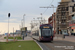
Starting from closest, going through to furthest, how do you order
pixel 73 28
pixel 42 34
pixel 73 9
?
pixel 42 34
pixel 73 28
pixel 73 9

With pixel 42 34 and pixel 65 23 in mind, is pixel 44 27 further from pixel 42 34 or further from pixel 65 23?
pixel 65 23

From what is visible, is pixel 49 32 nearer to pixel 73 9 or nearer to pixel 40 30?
pixel 40 30

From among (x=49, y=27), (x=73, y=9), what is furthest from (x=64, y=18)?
(x=49, y=27)

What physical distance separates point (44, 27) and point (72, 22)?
58.7 m

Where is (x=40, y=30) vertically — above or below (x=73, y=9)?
below

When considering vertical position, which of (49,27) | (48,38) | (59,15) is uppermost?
(59,15)

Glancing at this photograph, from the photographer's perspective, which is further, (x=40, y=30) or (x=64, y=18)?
(x=64, y=18)

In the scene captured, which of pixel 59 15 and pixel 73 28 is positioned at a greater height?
pixel 59 15

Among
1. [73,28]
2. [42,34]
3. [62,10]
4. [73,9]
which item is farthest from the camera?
[62,10]

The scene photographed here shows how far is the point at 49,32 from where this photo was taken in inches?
1179

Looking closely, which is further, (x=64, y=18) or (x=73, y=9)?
(x=64, y=18)

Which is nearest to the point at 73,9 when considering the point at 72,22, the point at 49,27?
the point at 72,22

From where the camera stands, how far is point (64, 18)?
108 meters

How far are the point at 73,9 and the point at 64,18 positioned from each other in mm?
16832
